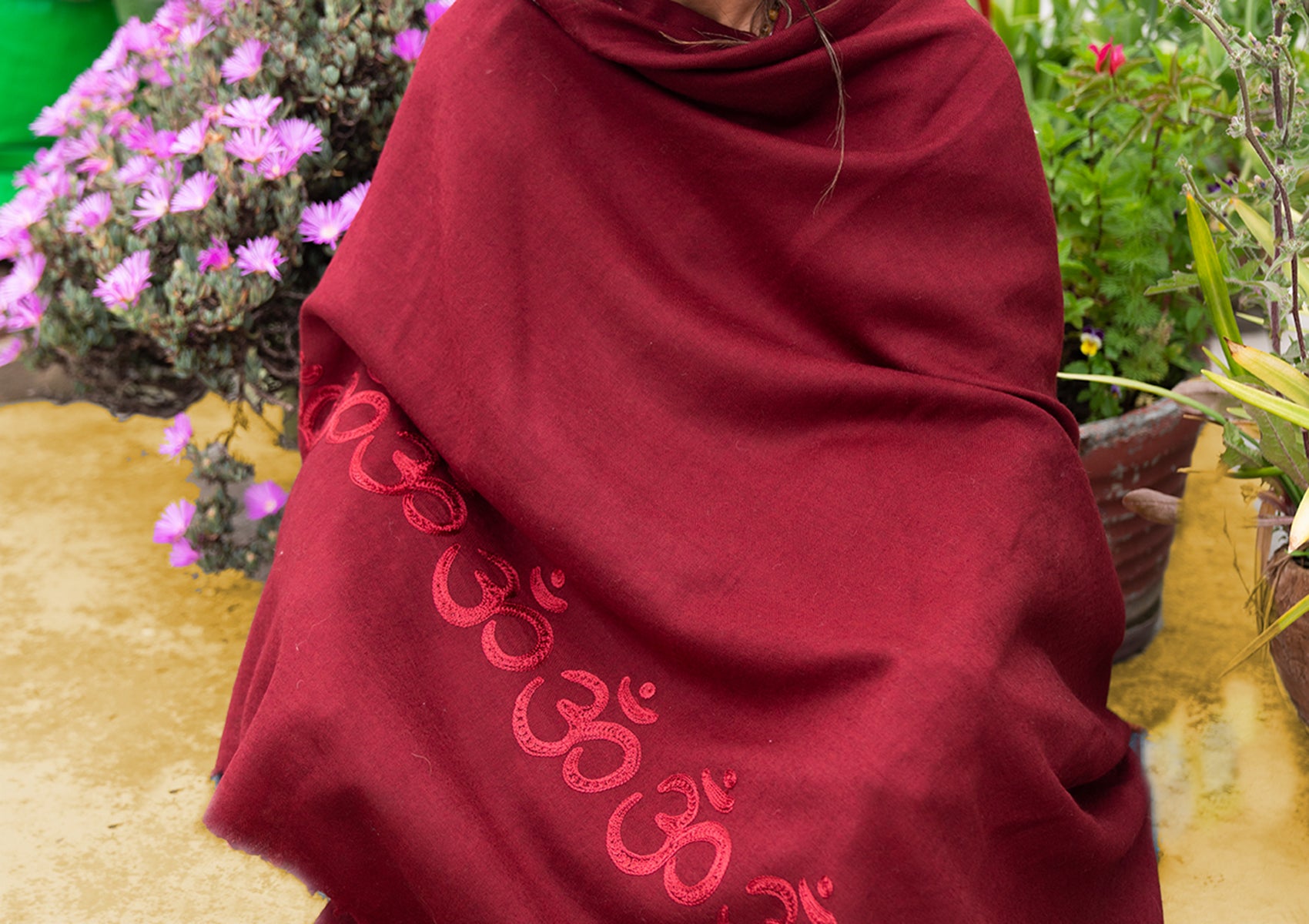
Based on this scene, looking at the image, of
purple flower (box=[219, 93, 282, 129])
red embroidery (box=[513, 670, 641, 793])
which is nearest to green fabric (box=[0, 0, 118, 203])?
purple flower (box=[219, 93, 282, 129])

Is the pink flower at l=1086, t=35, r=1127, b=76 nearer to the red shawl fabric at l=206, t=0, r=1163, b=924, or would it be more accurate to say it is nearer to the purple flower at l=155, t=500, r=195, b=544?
the red shawl fabric at l=206, t=0, r=1163, b=924

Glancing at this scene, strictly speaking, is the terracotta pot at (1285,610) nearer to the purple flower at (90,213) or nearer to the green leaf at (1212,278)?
the green leaf at (1212,278)

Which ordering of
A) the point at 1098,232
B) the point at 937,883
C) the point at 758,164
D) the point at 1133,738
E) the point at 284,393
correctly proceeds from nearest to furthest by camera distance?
the point at 937,883 → the point at 758,164 → the point at 1133,738 → the point at 1098,232 → the point at 284,393

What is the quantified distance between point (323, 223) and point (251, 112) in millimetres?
203

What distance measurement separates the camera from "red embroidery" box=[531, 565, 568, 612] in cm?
133

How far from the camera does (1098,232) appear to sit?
79.6 inches

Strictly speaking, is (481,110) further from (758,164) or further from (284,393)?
(284,393)

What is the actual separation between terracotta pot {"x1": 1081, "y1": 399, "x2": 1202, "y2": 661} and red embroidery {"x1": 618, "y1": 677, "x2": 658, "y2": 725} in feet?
2.85

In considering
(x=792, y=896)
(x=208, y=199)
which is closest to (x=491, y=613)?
(x=792, y=896)

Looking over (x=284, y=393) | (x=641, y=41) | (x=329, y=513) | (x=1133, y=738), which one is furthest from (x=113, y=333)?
(x=1133, y=738)

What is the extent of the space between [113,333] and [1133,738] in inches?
73.9

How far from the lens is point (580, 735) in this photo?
4.07 ft

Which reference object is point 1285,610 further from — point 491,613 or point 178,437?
point 178,437

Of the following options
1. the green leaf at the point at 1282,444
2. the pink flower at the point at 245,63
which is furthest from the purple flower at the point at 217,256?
the green leaf at the point at 1282,444
